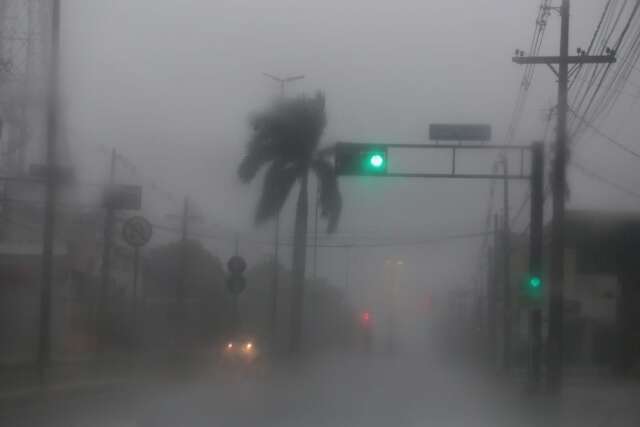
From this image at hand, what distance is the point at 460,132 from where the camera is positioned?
88.4 ft

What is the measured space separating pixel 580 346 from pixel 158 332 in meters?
21.6

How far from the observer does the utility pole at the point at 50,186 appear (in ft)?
91.4

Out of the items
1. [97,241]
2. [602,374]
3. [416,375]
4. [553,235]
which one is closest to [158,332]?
[97,241]

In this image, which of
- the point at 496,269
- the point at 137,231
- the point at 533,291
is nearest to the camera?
the point at 137,231

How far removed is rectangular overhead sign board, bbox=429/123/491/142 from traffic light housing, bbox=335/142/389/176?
2.19 m

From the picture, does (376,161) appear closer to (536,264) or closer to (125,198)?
(536,264)

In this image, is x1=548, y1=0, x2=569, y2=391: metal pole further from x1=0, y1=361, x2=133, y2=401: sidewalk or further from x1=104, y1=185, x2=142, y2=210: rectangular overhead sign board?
x1=104, y1=185, x2=142, y2=210: rectangular overhead sign board

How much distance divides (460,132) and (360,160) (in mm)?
3270

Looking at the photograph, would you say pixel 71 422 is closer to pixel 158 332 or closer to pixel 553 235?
pixel 553 235

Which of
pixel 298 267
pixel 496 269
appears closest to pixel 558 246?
pixel 298 267

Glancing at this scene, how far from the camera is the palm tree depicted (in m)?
44.2

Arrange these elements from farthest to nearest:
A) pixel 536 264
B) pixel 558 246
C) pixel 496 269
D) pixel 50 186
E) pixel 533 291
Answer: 1. pixel 496 269
2. pixel 536 264
3. pixel 533 291
4. pixel 558 246
5. pixel 50 186

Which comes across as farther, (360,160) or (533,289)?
(533,289)

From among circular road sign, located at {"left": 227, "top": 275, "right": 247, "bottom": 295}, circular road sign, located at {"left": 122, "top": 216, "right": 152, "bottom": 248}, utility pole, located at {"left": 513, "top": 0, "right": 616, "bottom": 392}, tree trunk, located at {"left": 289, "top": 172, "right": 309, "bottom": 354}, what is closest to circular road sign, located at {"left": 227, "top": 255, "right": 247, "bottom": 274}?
circular road sign, located at {"left": 227, "top": 275, "right": 247, "bottom": 295}
